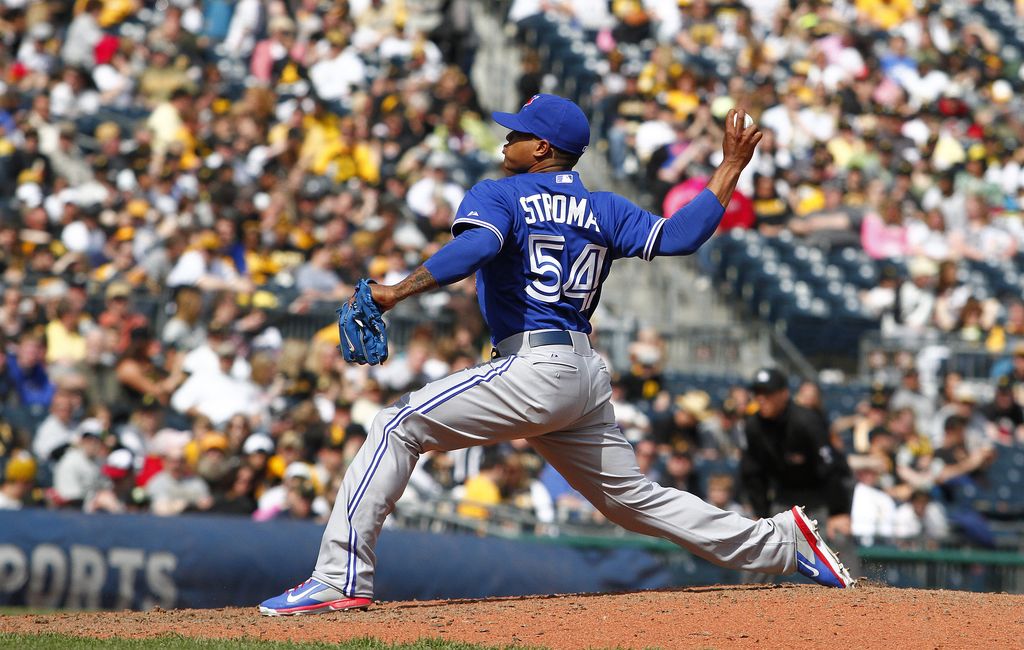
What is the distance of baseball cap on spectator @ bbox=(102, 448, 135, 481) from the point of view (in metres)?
10.1

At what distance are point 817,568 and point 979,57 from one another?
51.5ft

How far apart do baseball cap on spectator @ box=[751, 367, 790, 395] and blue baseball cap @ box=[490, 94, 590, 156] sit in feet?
8.44

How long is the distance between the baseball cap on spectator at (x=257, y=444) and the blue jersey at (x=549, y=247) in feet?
16.6

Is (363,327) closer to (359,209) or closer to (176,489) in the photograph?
(176,489)

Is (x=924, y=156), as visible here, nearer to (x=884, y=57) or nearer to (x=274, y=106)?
(x=884, y=57)

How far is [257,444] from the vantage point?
1062cm

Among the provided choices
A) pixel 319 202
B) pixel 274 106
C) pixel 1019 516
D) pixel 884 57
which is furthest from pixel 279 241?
pixel 884 57

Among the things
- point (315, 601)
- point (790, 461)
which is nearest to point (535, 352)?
point (315, 601)

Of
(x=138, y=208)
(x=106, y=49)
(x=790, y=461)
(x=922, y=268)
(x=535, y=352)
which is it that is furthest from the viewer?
(x=106, y=49)

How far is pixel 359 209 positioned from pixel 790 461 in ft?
22.4

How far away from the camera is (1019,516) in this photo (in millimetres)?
12086

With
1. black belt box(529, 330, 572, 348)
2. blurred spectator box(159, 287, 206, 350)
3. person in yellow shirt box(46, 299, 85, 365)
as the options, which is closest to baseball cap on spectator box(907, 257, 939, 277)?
blurred spectator box(159, 287, 206, 350)

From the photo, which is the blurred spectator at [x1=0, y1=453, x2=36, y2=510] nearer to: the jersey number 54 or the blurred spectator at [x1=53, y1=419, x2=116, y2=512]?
the blurred spectator at [x1=53, y1=419, x2=116, y2=512]

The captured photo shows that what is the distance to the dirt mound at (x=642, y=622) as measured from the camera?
5.35 metres
